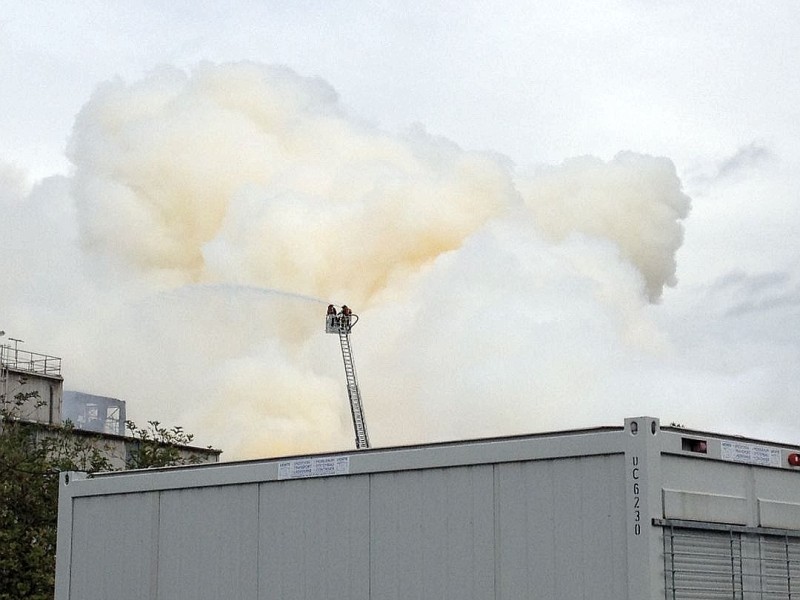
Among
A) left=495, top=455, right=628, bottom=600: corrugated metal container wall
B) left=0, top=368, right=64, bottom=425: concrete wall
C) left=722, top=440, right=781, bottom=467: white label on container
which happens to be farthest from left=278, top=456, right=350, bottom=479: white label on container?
left=0, top=368, right=64, bottom=425: concrete wall

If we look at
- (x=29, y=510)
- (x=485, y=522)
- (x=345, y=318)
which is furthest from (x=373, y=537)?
(x=29, y=510)

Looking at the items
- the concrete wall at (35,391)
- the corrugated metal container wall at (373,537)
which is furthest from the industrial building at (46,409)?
the corrugated metal container wall at (373,537)

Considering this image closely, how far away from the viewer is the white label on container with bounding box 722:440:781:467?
15203 millimetres

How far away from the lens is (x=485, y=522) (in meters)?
15.5

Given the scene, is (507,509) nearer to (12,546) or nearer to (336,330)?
(336,330)

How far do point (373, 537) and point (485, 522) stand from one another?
1.68m

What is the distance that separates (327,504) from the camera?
56.1 feet

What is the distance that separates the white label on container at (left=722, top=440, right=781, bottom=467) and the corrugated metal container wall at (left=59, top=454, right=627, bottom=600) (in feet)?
5.46

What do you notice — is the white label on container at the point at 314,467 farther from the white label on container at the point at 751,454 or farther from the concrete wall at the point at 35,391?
the concrete wall at the point at 35,391

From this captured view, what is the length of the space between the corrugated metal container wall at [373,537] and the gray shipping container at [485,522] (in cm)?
2

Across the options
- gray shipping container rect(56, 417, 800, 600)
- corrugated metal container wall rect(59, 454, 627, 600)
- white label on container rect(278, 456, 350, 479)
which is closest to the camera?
gray shipping container rect(56, 417, 800, 600)

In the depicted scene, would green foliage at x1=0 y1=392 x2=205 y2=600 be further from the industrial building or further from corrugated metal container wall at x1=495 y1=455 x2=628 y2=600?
corrugated metal container wall at x1=495 y1=455 x2=628 y2=600

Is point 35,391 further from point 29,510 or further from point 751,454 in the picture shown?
point 751,454

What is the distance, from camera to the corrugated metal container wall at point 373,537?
14.6 meters
